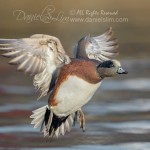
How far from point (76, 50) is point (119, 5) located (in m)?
10.5

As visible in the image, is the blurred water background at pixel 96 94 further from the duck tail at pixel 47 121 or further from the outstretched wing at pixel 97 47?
the outstretched wing at pixel 97 47

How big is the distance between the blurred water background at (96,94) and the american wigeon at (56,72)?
0.87ft

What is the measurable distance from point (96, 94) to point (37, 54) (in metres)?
3.03

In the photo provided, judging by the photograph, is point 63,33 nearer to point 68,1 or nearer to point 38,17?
point 38,17

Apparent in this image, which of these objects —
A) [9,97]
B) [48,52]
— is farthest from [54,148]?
[9,97]

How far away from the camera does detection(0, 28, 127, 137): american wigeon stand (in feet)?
24.2

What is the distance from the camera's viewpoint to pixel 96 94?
1044 cm

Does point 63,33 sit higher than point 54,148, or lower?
higher

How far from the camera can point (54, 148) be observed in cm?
748

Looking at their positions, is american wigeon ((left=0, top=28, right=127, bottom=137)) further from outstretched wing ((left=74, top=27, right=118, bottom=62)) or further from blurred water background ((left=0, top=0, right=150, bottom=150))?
outstretched wing ((left=74, top=27, right=118, bottom=62))

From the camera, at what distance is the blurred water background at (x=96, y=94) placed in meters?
7.79

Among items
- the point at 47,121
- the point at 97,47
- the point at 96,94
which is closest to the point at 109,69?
the point at 47,121
